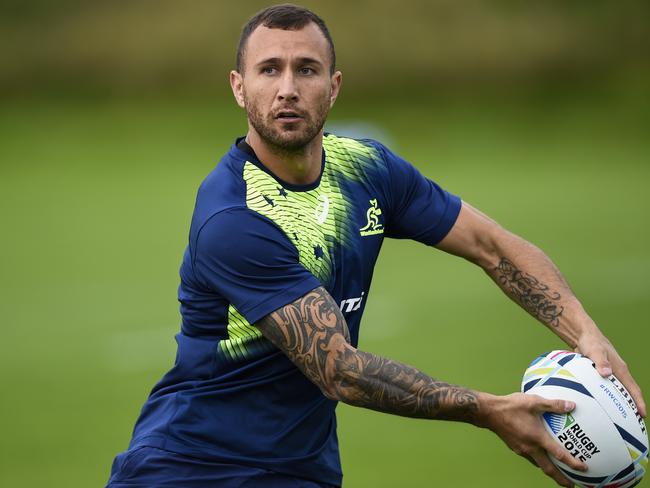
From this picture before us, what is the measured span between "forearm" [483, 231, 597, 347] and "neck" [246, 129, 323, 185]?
40.3 inches

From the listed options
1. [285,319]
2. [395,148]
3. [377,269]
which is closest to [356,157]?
[285,319]

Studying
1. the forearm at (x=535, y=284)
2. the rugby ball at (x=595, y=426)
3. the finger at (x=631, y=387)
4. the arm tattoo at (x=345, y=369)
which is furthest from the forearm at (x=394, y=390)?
the forearm at (x=535, y=284)

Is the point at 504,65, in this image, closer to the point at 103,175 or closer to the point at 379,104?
the point at 379,104

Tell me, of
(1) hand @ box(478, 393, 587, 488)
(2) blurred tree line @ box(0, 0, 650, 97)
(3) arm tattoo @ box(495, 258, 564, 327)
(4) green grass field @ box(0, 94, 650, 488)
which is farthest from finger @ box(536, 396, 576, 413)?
(2) blurred tree line @ box(0, 0, 650, 97)

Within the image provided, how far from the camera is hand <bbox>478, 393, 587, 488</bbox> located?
14.4ft

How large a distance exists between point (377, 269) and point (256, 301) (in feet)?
31.5

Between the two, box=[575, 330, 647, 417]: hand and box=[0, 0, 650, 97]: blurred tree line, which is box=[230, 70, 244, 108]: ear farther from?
box=[0, 0, 650, 97]: blurred tree line

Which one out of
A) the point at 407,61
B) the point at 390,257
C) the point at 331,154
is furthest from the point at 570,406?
the point at 407,61

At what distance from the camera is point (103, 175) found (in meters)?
19.9

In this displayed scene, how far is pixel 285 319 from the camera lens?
436 cm

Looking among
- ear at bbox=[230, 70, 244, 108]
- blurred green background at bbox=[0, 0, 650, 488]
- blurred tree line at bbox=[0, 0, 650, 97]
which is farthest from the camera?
blurred tree line at bbox=[0, 0, 650, 97]

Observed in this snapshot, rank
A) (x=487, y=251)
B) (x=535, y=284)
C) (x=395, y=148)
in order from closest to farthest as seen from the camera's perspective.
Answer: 1. (x=535, y=284)
2. (x=487, y=251)
3. (x=395, y=148)

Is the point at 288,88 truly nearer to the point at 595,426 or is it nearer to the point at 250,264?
the point at 250,264

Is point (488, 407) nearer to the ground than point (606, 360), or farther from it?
nearer to the ground
